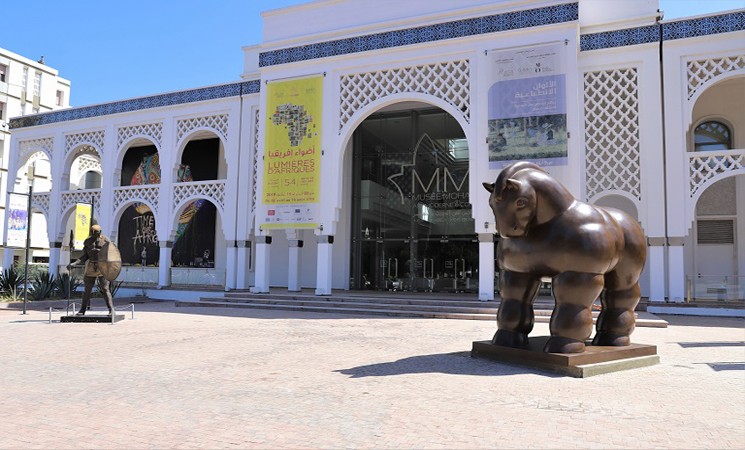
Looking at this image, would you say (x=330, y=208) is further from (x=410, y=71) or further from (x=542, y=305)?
(x=542, y=305)

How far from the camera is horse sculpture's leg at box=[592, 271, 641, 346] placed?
6348mm

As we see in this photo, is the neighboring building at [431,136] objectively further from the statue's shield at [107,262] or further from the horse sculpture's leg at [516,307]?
the horse sculpture's leg at [516,307]

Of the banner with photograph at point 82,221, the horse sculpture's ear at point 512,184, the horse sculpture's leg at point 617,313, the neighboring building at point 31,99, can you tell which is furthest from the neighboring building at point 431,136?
the neighboring building at point 31,99

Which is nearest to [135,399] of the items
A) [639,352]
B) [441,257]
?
[639,352]

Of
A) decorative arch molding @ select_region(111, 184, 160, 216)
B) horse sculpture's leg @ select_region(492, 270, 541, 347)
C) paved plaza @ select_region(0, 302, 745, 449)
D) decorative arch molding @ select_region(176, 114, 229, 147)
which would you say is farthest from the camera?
decorative arch molding @ select_region(111, 184, 160, 216)

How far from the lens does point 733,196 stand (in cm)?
1543

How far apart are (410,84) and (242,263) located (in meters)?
7.66

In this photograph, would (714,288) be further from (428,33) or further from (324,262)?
(324,262)

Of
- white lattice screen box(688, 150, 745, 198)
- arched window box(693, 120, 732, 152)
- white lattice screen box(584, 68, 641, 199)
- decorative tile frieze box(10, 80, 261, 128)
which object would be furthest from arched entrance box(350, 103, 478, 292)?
arched window box(693, 120, 732, 152)

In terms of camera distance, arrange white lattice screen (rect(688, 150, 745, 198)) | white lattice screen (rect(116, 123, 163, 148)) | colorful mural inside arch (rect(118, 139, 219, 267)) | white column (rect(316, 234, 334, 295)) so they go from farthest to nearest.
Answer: colorful mural inside arch (rect(118, 139, 219, 267))
white lattice screen (rect(116, 123, 163, 148))
white column (rect(316, 234, 334, 295))
white lattice screen (rect(688, 150, 745, 198))

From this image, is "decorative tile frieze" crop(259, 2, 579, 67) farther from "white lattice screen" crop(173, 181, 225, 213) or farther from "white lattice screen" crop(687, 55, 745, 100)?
"white lattice screen" crop(173, 181, 225, 213)

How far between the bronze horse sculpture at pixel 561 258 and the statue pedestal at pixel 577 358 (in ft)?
0.41

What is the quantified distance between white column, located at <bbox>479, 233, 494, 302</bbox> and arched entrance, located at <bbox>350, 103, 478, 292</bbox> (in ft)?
13.8

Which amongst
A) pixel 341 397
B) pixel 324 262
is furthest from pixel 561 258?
pixel 324 262
